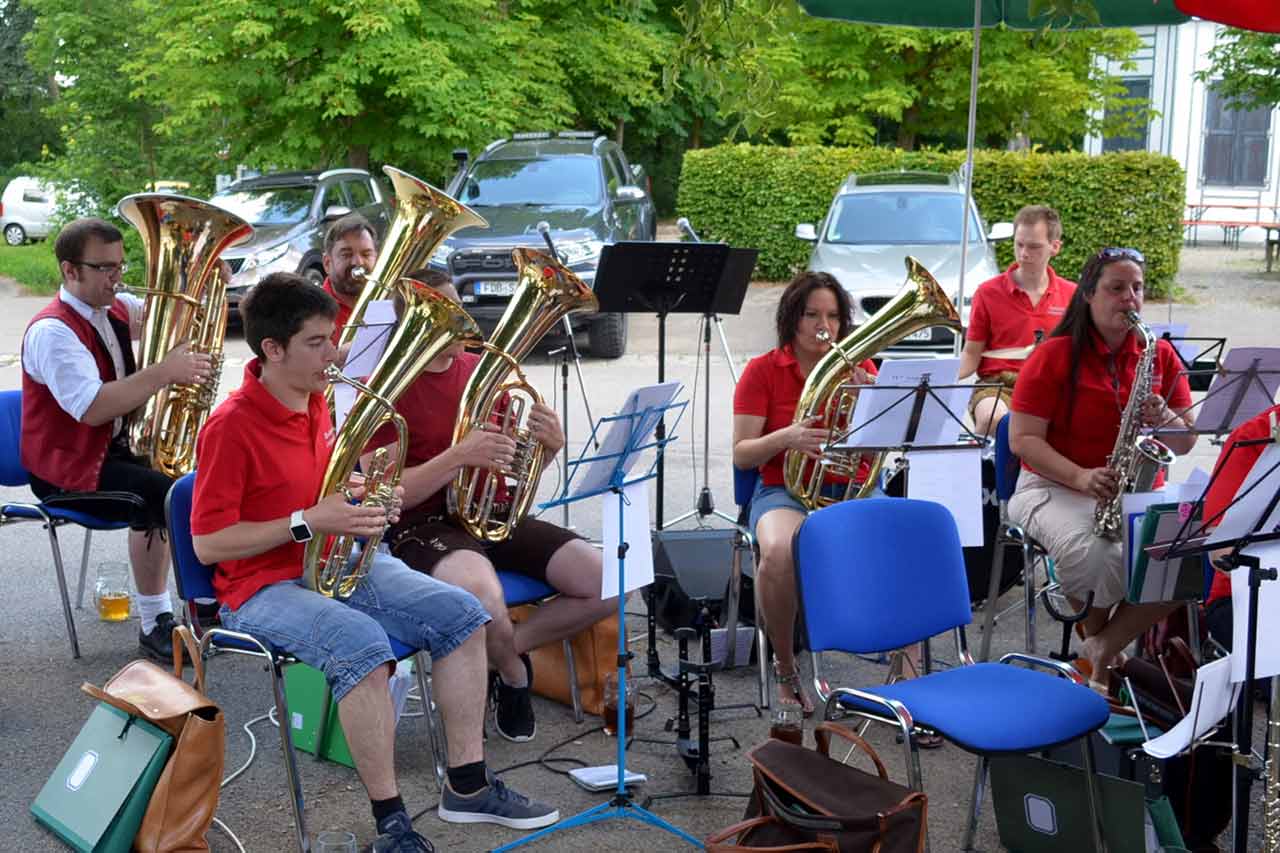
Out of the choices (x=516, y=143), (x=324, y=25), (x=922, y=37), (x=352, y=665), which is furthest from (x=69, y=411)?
(x=922, y=37)

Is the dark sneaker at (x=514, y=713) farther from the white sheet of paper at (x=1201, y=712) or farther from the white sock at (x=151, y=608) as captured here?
the white sheet of paper at (x=1201, y=712)

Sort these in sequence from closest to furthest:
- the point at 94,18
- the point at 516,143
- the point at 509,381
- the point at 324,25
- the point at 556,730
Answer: the point at 509,381, the point at 556,730, the point at 516,143, the point at 324,25, the point at 94,18

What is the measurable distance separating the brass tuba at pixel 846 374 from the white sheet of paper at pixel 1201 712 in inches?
65.6

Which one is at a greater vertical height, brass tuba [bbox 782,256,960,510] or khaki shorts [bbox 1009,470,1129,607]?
brass tuba [bbox 782,256,960,510]

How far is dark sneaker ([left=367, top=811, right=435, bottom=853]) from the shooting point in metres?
3.51

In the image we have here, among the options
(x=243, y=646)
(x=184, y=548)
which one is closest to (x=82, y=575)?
(x=184, y=548)

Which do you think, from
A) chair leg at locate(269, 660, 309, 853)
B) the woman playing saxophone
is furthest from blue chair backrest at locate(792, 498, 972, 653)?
chair leg at locate(269, 660, 309, 853)

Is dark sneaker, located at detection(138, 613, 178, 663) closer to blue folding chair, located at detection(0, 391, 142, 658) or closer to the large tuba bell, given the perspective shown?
blue folding chair, located at detection(0, 391, 142, 658)

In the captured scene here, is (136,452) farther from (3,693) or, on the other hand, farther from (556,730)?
(556,730)

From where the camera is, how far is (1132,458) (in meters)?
4.48

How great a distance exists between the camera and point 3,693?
4.81m

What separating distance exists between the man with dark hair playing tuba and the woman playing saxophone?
4.93 feet

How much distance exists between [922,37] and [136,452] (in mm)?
13681

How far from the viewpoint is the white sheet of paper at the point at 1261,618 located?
308cm
